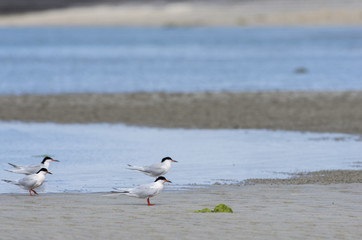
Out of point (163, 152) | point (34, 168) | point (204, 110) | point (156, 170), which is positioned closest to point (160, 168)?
point (156, 170)

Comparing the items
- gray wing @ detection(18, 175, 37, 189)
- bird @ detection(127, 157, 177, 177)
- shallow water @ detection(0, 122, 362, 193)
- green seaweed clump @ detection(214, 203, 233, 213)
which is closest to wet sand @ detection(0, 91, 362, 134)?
shallow water @ detection(0, 122, 362, 193)

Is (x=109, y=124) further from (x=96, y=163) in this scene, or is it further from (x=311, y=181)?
(x=311, y=181)

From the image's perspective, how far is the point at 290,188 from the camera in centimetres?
1392

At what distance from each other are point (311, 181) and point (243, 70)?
1485 inches

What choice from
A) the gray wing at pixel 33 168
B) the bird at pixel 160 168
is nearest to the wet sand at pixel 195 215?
the bird at pixel 160 168

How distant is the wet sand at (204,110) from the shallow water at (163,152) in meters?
1.37

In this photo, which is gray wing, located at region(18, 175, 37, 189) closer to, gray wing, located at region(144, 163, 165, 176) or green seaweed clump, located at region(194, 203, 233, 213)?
gray wing, located at region(144, 163, 165, 176)

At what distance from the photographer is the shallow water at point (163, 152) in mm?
15409

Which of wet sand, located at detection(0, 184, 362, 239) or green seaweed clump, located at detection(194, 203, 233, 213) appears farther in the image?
green seaweed clump, located at detection(194, 203, 233, 213)

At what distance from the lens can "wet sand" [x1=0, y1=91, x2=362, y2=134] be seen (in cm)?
2409

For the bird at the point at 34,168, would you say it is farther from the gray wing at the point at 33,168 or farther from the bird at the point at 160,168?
the bird at the point at 160,168

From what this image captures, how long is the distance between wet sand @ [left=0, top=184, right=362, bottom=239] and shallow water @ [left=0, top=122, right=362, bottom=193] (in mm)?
1314

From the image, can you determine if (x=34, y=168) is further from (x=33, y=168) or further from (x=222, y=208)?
(x=222, y=208)

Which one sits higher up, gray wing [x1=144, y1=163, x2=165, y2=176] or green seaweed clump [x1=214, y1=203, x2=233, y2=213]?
gray wing [x1=144, y1=163, x2=165, y2=176]
